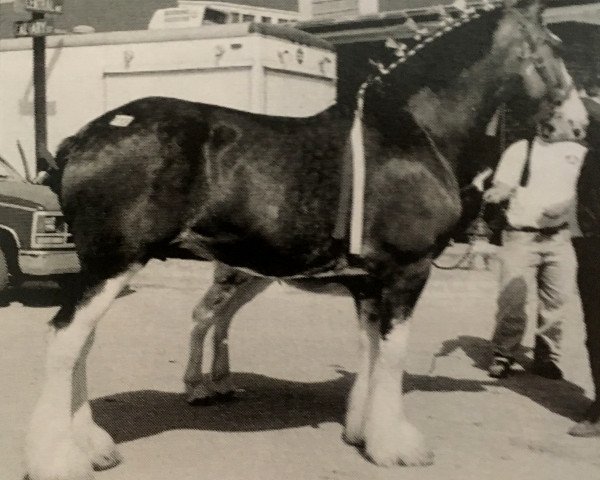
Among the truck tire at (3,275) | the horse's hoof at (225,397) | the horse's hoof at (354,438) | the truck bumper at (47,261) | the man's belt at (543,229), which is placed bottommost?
the truck tire at (3,275)

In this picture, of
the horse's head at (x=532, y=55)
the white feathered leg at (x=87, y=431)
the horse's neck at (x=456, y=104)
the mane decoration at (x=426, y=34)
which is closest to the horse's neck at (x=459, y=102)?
the horse's neck at (x=456, y=104)

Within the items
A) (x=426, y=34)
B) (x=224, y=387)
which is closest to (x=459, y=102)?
(x=426, y=34)

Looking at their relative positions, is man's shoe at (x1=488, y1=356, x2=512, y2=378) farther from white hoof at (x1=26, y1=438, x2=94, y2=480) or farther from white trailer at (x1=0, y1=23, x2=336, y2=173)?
white trailer at (x1=0, y1=23, x2=336, y2=173)

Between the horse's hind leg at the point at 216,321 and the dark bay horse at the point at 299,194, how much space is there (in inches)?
33.5

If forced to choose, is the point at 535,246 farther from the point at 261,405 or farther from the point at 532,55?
the point at 261,405

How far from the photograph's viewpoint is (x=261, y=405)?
15.1 ft

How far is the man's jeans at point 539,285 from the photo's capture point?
17.4 feet

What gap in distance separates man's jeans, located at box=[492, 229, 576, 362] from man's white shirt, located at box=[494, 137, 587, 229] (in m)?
0.16

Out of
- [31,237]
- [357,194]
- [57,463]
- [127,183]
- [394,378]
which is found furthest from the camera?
[31,237]

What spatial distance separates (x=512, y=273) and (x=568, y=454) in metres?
1.79

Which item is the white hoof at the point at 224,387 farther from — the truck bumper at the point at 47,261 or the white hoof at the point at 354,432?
the truck bumper at the point at 47,261

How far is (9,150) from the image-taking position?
10258mm

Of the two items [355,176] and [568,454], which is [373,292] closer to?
[355,176]

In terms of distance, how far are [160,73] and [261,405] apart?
593 centimetres
